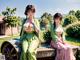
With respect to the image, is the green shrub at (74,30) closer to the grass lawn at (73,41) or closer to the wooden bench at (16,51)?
the grass lawn at (73,41)

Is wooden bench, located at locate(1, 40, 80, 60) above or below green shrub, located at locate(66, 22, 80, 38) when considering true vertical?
above

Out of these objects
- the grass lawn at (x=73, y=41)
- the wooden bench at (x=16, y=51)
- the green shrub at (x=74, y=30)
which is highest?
the wooden bench at (x=16, y=51)

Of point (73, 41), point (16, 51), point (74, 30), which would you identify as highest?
point (16, 51)

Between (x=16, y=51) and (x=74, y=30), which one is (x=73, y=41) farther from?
(x=16, y=51)

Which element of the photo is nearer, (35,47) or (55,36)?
(35,47)

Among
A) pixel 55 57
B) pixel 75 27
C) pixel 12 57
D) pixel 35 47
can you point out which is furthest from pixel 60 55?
pixel 75 27

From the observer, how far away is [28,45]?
7.44 metres

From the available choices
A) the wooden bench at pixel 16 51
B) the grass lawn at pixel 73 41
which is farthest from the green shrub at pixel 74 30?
the wooden bench at pixel 16 51

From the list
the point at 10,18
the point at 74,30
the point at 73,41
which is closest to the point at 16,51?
the point at 73,41

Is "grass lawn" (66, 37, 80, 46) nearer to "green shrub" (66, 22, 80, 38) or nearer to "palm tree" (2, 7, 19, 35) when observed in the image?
"green shrub" (66, 22, 80, 38)

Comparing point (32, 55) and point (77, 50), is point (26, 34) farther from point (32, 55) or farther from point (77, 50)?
point (77, 50)

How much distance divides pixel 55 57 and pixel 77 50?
70 centimetres

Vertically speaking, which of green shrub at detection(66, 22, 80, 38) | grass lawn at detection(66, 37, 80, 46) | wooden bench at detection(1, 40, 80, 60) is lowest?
grass lawn at detection(66, 37, 80, 46)

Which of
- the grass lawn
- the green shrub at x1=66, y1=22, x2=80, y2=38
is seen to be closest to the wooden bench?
the grass lawn
